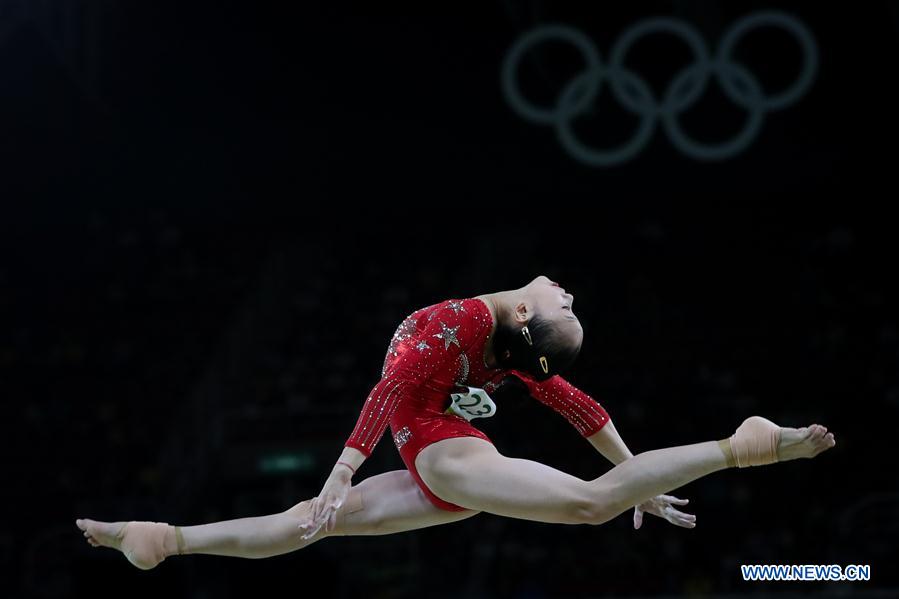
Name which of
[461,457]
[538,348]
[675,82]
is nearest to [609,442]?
[538,348]

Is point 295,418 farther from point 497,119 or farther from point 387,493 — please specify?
point 387,493

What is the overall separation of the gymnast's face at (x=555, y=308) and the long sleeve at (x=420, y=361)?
7.6 inches

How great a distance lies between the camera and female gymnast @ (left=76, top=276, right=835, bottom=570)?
418 cm

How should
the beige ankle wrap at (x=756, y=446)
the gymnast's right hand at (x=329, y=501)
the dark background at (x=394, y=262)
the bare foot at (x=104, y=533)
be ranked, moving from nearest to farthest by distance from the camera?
the beige ankle wrap at (x=756, y=446), the gymnast's right hand at (x=329, y=501), the bare foot at (x=104, y=533), the dark background at (x=394, y=262)

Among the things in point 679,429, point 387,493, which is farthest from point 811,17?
point 387,493

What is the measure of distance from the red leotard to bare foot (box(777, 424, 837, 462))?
1.09 metres

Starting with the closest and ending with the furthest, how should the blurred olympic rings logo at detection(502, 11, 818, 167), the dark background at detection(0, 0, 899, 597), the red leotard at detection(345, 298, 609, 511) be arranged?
the red leotard at detection(345, 298, 609, 511) → the dark background at detection(0, 0, 899, 597) → the blurred olympic rings logo at detection(502, 11, 818, 167)

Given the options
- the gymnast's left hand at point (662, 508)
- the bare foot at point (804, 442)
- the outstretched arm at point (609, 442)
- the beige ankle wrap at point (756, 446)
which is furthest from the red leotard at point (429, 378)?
the bare foot at point (804, 442)

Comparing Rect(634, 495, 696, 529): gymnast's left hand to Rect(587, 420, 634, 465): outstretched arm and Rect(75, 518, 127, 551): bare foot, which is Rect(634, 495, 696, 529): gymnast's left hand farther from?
Rect(75, 518, 127, 551): bare foot

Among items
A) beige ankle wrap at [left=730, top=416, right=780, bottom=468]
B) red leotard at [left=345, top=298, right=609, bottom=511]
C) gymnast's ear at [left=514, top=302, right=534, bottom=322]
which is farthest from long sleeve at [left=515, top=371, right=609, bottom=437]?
beige ankle wrap at [left=730, top=416, right=780, bottom=468]

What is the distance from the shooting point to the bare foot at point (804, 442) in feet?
12.7

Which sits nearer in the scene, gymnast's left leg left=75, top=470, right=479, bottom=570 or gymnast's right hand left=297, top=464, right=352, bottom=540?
gymnast's right hand left=297, top=464, right=352, bottom=540

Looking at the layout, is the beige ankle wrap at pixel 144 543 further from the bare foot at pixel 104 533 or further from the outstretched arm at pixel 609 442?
the outstretched arm at pixel 609 442

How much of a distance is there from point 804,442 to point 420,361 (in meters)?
1.38
